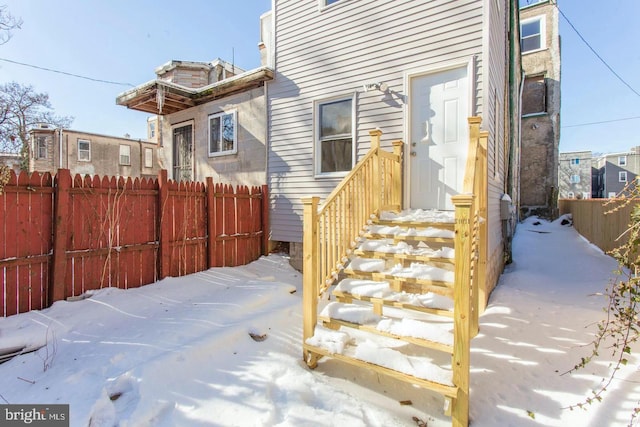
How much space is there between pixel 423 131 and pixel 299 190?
2.64 metres

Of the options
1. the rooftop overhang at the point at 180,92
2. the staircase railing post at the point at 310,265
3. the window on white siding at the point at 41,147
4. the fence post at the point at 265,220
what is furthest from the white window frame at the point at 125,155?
the staircase railing post at the point at 310,265

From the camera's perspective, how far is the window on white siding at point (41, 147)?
17891mm

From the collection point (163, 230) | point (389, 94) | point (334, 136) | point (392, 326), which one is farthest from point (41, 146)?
point (392, 326)

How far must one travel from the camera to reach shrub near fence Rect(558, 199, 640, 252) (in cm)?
630

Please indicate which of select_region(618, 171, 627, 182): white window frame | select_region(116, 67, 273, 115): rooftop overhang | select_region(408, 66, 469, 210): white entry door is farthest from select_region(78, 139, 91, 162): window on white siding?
select_region(618, 171, 627, 182): white window frame

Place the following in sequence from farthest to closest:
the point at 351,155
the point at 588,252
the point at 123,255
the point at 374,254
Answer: the point at 588,252, the point at 351,155, the point at 123,255, the point at 374,254

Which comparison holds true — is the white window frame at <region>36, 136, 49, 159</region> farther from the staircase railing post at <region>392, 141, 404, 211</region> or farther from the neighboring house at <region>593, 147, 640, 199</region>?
the neighboring house at <region>593, 147, 640, 199</region>

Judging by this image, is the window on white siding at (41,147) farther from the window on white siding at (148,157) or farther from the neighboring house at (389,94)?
the neighboring house at (389,94)

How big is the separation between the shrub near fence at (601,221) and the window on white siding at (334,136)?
4.44 metres

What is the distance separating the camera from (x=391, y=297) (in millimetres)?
2980

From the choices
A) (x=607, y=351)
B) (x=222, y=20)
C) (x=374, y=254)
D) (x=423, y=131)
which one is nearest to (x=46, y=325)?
(x=374, y=254)

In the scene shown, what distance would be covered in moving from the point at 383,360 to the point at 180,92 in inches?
299

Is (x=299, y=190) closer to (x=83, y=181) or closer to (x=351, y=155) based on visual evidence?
(x=351, y=155)

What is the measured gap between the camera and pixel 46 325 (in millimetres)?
3303
